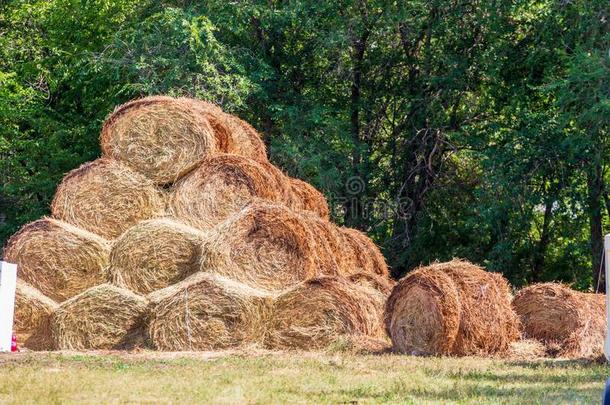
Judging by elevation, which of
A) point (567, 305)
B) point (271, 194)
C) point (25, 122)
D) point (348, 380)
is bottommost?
point (348, 380)

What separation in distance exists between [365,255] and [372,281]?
5.11ft

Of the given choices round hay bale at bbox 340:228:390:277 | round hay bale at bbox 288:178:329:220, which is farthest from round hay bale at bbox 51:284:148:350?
round hay bale at bbox 340:228:390:277

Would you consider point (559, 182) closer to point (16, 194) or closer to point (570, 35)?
point (570, 35)

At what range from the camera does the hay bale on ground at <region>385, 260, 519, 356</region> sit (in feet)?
42.4

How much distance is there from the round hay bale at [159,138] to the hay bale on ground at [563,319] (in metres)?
4.79

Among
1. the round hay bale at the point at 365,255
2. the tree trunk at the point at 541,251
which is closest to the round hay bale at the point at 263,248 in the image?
the round hay bale at the point at 365,255

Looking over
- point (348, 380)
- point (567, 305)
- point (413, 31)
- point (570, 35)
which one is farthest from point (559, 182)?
point (348, 380)

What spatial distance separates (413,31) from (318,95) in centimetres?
257

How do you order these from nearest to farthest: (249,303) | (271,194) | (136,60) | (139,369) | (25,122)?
(139,369) → (249,303) → (271,194) → (136,60) → (25,122)

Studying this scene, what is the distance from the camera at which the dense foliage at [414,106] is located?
67.5 feet

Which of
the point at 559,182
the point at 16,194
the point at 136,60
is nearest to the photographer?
the point at 559,182

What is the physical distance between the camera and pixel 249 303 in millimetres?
13508

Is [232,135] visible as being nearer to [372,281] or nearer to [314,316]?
[372,281]

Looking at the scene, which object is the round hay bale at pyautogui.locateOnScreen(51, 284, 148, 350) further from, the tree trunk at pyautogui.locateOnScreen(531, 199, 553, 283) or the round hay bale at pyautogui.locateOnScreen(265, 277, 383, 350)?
the tree trunk at pyautogui.locateOnScreen(531, 199, 553, 283)
